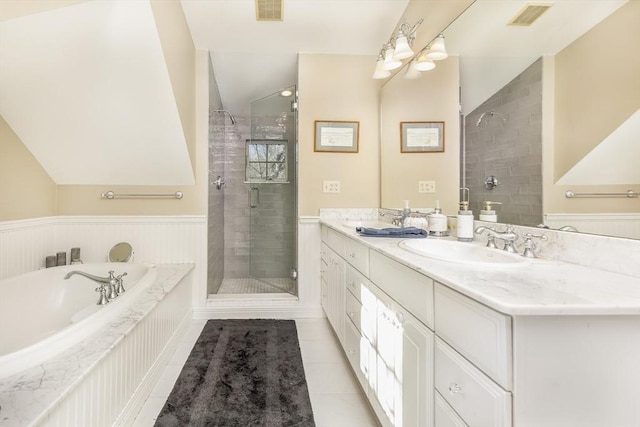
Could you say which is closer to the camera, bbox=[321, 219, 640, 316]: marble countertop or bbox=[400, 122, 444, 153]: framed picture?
bbox=[321, 219, 640, 316]: marble countertop

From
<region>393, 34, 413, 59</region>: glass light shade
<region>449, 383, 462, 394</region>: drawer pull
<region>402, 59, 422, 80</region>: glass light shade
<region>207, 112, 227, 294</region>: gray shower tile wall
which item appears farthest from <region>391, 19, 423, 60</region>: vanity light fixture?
<region>449, 383, 462, 394</region>: drawer pull

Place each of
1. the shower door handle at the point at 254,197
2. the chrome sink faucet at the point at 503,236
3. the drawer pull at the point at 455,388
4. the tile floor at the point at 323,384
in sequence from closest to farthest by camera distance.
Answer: the drawer pull at the point at 455,388 → the chrome sink faucet at the point at 503,236 → the tile floor at the point at 323,384 → the shower door handle at the point at 254,197

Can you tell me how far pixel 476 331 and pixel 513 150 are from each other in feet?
3.05

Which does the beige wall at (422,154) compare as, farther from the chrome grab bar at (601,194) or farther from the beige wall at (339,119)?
the chrome grab bar at (601,194)

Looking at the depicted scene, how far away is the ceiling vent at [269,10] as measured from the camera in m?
2.28

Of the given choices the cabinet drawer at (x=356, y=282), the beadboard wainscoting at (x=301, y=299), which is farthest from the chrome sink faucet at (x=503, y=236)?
the beadboard wainscoting at (x=301, y=299)

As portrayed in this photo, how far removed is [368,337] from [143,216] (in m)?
2.16

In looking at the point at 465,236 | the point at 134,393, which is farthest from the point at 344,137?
the point at 134,393

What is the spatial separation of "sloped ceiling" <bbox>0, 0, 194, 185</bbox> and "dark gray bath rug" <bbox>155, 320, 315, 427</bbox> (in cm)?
140

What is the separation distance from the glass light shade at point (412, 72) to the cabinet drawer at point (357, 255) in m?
1.26

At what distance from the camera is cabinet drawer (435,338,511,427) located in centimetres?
69

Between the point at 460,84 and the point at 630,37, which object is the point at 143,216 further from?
the point at 630,37

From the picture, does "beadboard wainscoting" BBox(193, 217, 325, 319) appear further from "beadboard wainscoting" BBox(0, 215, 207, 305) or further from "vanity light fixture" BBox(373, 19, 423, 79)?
"vanity light fixture" BBox(373, 19, 423, 79)

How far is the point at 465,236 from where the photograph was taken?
1.57m
